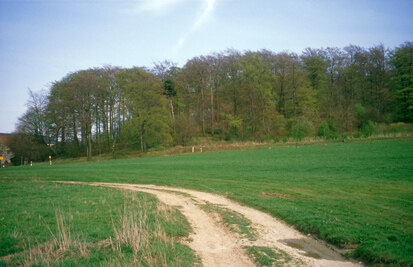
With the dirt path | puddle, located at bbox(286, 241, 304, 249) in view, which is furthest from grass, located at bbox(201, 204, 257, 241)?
puddle, located at bbox(286, 241, 304, 249)

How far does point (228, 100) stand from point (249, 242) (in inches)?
2321

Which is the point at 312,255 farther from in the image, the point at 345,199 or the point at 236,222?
the point at 345,199

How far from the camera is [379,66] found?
64750 mm

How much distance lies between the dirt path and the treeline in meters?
44.3

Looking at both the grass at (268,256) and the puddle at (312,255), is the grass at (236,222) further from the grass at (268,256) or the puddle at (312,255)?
the puddle at (312,255)

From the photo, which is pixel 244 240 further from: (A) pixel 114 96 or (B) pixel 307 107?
(B) pixel 307 107

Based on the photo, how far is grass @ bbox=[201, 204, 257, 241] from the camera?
8367 mm

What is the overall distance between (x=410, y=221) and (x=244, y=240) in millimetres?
5491

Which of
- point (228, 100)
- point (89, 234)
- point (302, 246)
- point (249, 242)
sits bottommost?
point (302, 246)

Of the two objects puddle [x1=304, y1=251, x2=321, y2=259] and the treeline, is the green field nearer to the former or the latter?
puddle [x1=304, y1=251, x2=321, y2=259]

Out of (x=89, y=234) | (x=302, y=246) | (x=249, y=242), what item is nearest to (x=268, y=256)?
(x=249, y=242)

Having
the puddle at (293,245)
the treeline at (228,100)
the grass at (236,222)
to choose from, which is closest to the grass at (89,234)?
the grass at (236,222)

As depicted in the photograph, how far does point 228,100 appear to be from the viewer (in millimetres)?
65312

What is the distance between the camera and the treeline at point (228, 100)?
54969mm
